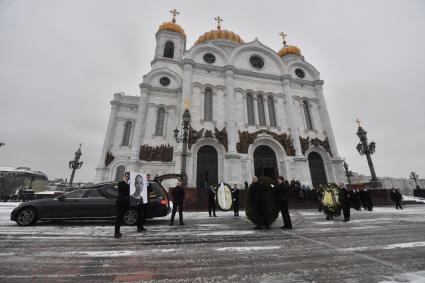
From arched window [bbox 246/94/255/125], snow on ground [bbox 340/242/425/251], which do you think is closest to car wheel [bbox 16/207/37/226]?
snow on ground [bbox 340/242/425/251]

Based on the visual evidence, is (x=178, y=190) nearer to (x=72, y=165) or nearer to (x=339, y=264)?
(x=339, y=264)

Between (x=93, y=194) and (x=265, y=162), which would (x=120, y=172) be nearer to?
(x=265, y=162)

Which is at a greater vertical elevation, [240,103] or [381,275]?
[240,103]

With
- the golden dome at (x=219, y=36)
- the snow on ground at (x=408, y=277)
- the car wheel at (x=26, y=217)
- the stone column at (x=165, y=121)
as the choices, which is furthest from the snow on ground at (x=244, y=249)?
the golden dome at (x=219, y=36)

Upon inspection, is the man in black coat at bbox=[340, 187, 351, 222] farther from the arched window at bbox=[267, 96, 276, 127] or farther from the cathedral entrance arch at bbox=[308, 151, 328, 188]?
the arched window at bbox=[267, 96, 276, 127]

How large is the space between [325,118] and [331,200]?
1899 centimetres

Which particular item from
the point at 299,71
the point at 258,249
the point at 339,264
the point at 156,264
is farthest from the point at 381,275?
the point at 299,71

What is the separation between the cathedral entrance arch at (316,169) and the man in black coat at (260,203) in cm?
1803

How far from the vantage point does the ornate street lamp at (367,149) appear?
19188mm

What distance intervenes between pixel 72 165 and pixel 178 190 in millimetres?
18556

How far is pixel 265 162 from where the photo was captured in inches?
805

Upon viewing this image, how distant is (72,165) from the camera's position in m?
19.7

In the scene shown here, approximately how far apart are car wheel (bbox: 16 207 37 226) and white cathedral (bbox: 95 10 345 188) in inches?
449

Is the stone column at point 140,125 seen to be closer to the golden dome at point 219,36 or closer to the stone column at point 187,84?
the stone column at point 187,84
